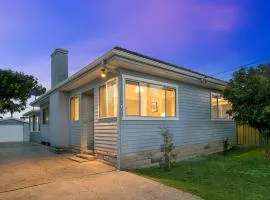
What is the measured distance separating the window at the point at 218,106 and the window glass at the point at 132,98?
516cm

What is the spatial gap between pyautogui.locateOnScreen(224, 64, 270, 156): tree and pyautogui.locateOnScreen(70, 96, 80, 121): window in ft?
22.4

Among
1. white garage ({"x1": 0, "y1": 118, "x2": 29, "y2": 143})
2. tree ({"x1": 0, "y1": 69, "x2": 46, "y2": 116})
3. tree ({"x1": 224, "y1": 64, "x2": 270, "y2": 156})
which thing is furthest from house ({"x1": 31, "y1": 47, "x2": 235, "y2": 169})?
white garage ({"x1": 0, "y1": 118, "x2": 29, "y2": 143})

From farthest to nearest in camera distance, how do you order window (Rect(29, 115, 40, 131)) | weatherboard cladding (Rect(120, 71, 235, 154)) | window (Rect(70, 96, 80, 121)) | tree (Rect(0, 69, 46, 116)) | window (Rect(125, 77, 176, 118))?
window (Rect(29, 115, 40, 131)), tree (Rect(0, 69, 46, 116)), window (Rect(70, 96, 80, 121)), window (Rect(125, 77, 176, 118)), weatherboard cladding (Rect(120, 71, 235, 154))

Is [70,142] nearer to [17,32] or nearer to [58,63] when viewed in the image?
[58,63]

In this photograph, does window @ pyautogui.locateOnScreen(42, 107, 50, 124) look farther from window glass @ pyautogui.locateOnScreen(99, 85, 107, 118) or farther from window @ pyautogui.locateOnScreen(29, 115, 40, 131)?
window glass @ pyautogui.locateOnScreen(99, 85, 107, 118)

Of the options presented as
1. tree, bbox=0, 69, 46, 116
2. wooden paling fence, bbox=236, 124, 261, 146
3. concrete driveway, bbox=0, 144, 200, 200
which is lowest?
concrete driveway, bbox=0, 144, 200, 200

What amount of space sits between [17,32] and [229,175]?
1321cm

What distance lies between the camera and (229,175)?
289 inches

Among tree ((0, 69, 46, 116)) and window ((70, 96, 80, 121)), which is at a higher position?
tree ((0, 69, 46, 116))

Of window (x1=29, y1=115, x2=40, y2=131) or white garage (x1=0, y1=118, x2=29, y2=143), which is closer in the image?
window (x1=29, y1=115, x2=40, y2=131)

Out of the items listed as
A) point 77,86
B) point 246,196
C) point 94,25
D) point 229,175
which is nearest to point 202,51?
point 94,25

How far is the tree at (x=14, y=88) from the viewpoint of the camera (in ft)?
52.1

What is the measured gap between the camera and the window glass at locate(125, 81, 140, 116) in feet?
26.3

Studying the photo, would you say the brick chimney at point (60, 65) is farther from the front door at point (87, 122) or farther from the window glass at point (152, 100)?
the window glass at point (152, 100)
